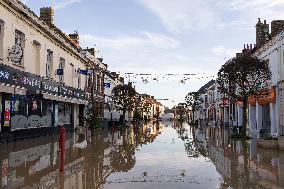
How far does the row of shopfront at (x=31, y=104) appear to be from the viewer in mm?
20625

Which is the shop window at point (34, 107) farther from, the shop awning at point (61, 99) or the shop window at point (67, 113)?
the shop window at point (67, 113)

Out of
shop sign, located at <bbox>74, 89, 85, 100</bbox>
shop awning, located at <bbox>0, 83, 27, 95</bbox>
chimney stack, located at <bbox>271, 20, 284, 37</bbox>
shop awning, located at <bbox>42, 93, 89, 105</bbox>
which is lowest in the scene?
shop awning, located at <bbox>42, 93, 89, 105</bbox>

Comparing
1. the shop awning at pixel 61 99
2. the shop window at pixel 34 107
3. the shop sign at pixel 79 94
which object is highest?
the shop sign at pixel 79 94

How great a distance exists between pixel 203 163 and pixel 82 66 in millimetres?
26586

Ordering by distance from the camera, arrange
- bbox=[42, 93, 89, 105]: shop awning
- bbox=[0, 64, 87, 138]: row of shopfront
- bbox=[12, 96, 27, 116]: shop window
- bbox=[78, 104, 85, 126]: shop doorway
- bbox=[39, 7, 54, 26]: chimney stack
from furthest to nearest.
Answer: bbox=[78, 104, 85, 126]: shop doorway, bbox=[39, 7, 54, 26]: chimney stack, bbox=[42, 93, 89, 105]: shop awning, bbox=[12, 96, 27, 116]: shop window, bbox=[0, 64, 87, 138]: row of shopfront

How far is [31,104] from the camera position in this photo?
990 inches

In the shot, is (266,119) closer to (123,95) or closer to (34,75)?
(34,75)

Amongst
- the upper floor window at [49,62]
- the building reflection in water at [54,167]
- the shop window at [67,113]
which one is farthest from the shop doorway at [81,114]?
the building reflection in water at [54,167]

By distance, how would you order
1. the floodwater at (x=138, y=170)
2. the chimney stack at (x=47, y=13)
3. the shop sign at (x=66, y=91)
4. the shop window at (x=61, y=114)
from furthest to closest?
the chimney stack at (x=47, y=13) → the shop window at (x=61, y=114) → the shop sign at (x=66, y=91) → the floodwater at (x=138, y=170)

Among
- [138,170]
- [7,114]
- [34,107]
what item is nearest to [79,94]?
[34,107]

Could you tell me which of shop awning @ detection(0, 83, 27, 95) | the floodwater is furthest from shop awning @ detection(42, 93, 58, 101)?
the floodwater

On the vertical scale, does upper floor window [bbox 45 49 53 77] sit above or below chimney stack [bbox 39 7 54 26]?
below

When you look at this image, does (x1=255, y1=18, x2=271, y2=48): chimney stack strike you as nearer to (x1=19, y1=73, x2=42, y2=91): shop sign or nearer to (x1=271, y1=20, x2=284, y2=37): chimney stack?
(x1=271, y1=20, x2=284, y2=37): chimney stack

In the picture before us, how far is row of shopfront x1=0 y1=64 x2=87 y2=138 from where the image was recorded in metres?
20.6
